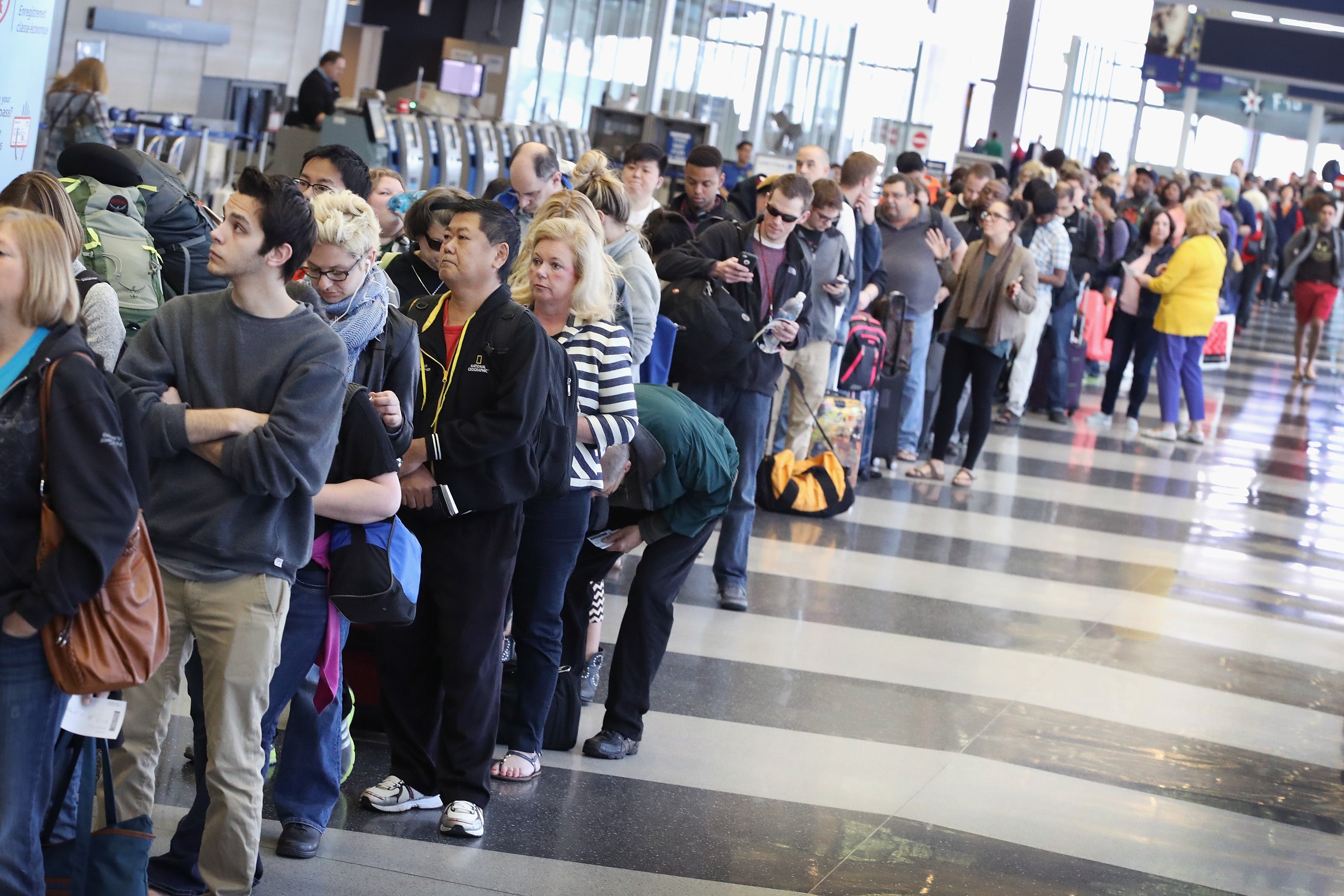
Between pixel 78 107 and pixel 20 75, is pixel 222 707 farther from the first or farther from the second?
pixel 78 107

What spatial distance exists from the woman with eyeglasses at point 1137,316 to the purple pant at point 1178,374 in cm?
21

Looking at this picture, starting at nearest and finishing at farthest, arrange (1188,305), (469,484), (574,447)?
(469,484) → (574,447) → (1188,305)

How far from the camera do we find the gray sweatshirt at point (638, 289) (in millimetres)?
5520

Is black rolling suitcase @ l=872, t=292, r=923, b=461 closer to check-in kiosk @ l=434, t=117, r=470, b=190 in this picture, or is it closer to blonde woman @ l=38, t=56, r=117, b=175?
blonde woman @ l=38, t=56, r=117, b=175

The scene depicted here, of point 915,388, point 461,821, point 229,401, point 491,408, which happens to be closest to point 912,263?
point 915,388

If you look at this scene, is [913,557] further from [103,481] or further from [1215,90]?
[1215,90]

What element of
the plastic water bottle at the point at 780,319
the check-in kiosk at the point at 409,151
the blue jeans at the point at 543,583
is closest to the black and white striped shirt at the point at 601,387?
the blue jeans at the point at 543,583

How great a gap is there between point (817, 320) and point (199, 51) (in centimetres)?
1511

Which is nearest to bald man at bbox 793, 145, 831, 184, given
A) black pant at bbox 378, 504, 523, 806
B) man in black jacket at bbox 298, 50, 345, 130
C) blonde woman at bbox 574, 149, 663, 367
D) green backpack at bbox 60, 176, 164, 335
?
blonde woman at bbox 574, 149, 663, 367

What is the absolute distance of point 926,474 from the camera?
1020 centimetres

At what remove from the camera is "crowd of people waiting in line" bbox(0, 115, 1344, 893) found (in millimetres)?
2664

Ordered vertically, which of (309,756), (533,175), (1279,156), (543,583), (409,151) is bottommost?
(309,756)

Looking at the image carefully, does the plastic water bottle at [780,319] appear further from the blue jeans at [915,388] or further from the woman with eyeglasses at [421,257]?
the blue jeans at [915,388]

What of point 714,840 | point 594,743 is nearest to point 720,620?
point 594,743
